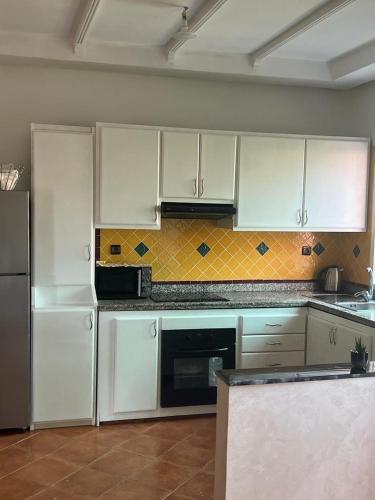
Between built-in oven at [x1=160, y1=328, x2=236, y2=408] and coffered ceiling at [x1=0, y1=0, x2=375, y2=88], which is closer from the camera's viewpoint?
coffered ceiling at [x1=0, y1=0, x2=375, y2=88]

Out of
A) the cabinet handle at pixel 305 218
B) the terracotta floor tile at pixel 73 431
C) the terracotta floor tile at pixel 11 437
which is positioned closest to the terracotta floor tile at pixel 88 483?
the terracotta floor tile at pixel 73 431

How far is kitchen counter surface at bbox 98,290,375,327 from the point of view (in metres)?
3.98

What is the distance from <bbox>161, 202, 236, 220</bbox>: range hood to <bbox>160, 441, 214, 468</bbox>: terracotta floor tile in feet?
5.38

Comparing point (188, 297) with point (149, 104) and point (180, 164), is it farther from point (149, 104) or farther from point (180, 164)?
point (149, 104)

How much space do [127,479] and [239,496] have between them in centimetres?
126

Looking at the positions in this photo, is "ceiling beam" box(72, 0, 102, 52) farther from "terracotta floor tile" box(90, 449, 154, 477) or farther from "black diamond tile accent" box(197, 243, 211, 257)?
"terracotta floor tile" box(90, 449, 154, 477)

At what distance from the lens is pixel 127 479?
129 inches

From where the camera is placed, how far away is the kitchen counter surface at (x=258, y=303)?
13.1 feet

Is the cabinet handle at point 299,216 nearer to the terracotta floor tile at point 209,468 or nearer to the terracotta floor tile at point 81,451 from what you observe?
the terracotta floor tile at point 209,468

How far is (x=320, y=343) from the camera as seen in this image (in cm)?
423

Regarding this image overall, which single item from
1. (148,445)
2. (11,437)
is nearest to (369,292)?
(148,445)

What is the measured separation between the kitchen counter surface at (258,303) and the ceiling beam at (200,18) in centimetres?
184

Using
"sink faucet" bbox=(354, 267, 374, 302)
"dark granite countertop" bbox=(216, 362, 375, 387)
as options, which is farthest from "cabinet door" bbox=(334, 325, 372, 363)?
"dark granite countertop" bbox=(216, 362, 375, 387)

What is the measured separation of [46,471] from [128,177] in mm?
2051
